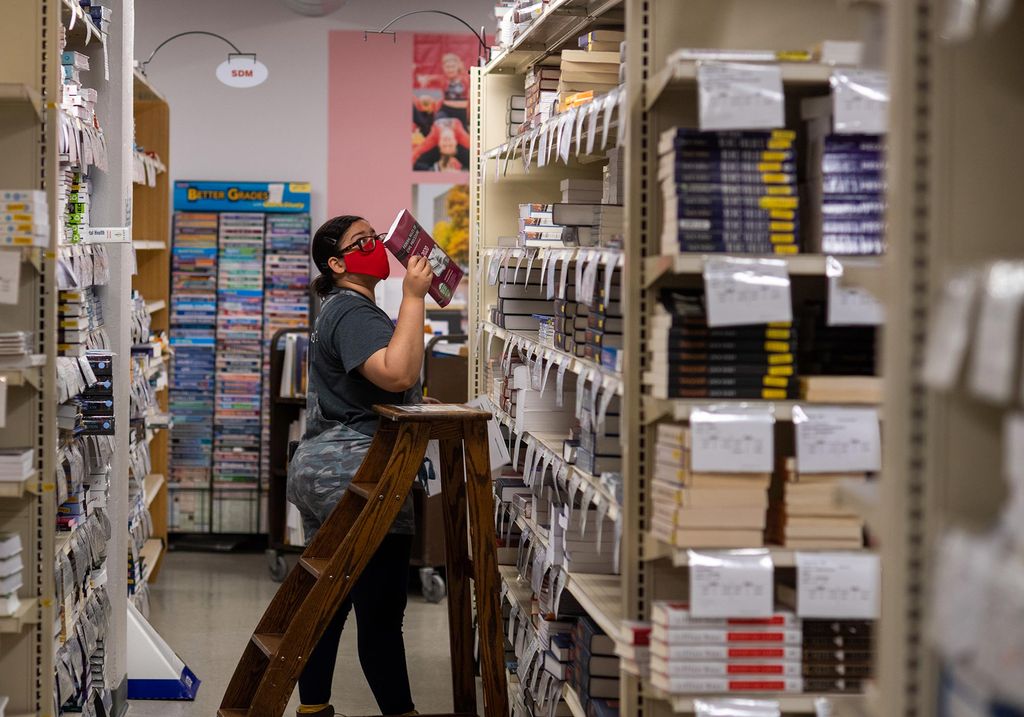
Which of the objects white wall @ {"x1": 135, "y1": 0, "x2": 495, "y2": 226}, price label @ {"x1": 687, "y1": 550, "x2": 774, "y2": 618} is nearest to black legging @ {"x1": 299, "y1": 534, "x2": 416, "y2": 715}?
price label @ {"x1": 687, "y1": 550, "x2": 774, "y2": 618}

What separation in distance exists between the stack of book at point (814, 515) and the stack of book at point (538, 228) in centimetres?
203

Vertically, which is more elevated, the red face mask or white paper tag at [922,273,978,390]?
the red face mask

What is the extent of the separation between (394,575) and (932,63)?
2869 mm

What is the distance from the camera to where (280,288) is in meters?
8.55

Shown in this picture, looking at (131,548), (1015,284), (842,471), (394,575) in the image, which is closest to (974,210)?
(1015,284)

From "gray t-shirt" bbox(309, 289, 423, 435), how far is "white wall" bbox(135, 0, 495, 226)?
481 cm

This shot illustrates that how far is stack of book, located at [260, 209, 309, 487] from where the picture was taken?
28.0ft

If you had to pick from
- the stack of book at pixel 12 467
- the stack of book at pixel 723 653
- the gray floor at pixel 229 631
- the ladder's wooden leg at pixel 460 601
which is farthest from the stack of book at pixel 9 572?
the gray floor at pixel 229 631

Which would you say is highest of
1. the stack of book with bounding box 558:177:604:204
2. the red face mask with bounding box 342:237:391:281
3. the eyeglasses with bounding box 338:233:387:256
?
the stack of book with bounding box 558:177:604:204

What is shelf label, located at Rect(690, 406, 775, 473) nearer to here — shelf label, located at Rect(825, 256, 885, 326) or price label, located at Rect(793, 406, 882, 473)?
price label, located at Rect(793, 406, 882, 473)

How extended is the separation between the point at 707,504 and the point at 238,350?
6179mm

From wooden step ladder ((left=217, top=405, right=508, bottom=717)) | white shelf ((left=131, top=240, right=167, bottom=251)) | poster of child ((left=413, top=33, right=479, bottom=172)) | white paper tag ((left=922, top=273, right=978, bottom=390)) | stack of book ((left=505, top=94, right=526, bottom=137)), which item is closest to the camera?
white paper tag ((left=922, top=273, right=978, bottom=390))

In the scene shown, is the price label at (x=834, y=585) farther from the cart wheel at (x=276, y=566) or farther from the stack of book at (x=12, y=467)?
the cart wheel at (x=276, y=566)

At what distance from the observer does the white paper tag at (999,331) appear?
55.0 inches
